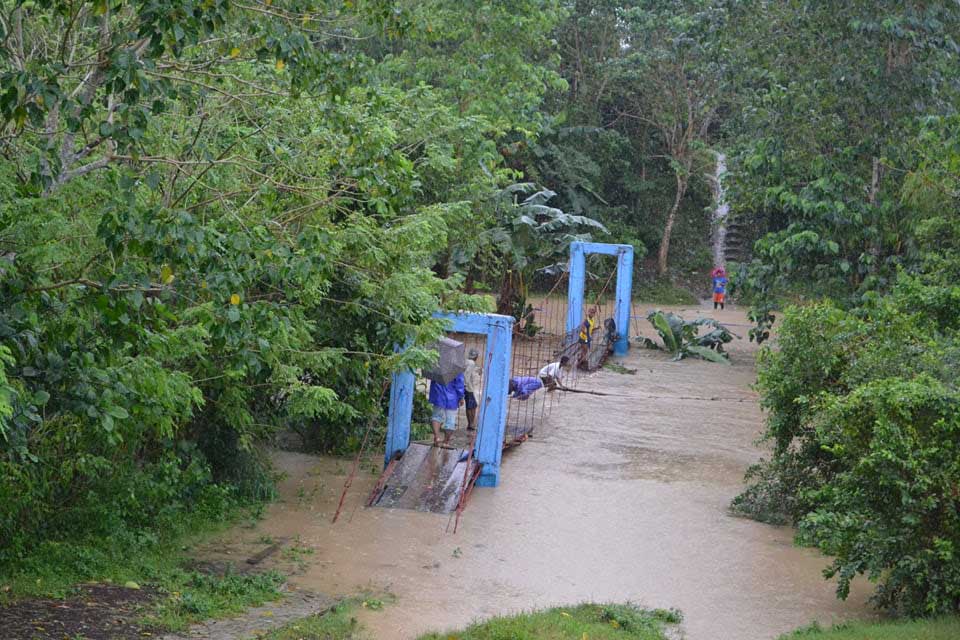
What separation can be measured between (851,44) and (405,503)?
1033 cm

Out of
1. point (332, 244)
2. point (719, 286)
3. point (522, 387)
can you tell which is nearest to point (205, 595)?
point (332, 244)

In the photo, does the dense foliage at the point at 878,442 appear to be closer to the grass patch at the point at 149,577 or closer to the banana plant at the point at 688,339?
the grass patch at the point at 149,577

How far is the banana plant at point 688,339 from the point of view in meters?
24.1

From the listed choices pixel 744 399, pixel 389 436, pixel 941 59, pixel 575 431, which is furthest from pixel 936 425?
pixel 744 399

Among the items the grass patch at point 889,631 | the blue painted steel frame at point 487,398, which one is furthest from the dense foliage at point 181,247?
the grass patch at point 889,631

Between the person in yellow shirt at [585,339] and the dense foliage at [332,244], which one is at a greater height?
the dense foliage at [332,244]

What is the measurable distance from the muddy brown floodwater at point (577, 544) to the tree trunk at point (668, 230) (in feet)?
57.4

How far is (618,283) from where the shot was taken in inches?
942

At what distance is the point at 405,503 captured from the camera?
1178 centimetres

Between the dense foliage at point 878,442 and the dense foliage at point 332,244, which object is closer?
the dense foliage at point 332,244

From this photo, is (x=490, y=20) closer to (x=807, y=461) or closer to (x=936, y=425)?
(x=807, y=461)

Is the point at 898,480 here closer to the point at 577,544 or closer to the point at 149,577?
the point at 577,544

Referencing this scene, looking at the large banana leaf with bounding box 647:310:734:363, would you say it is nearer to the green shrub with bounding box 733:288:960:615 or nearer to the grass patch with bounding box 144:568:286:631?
the green shrub with bounding box 733:288:960:615

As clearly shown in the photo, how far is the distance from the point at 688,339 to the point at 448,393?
12.5 meters
